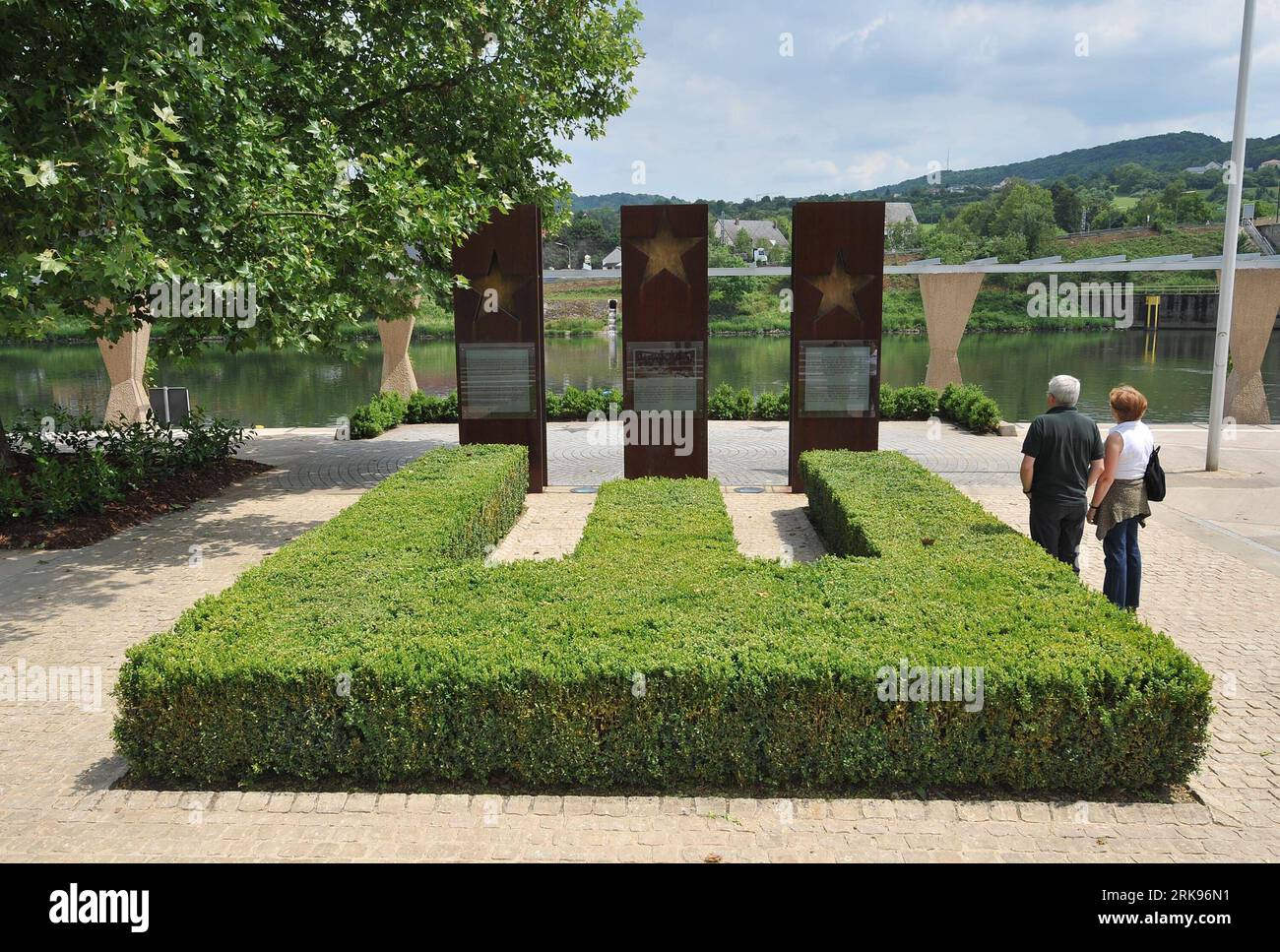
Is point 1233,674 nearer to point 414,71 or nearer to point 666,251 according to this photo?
point 666,251

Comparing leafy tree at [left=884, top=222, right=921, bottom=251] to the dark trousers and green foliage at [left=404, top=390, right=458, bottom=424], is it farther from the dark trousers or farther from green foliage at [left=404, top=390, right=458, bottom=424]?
the dark trousers

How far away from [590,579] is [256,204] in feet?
17.7

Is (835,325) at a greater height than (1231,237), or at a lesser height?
lesser

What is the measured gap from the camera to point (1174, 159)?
14062cm

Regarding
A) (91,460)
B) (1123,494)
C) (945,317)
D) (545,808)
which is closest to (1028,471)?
(1123,494)

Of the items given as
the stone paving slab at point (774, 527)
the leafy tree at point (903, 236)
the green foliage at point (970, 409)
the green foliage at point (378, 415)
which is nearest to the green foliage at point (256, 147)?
the stone paving slab at point (774, 527)

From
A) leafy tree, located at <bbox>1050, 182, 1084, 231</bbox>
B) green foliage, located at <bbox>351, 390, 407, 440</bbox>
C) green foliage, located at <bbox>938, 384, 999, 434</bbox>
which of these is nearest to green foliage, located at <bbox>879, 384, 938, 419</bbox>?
green foliage, located at <bbox>938, 384, 999, 434</bbox>

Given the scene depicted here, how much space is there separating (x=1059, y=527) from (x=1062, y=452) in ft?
1.99

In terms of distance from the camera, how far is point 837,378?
12.4 m

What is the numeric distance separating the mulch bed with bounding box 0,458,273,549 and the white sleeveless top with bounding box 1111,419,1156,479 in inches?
407

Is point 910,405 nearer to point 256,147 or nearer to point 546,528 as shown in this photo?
point 546,528

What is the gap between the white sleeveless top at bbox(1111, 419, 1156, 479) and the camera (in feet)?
22.2

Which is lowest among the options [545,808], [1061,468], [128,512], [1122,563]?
[545,808]

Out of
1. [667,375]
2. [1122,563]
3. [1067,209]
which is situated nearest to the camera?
[1122,563]
